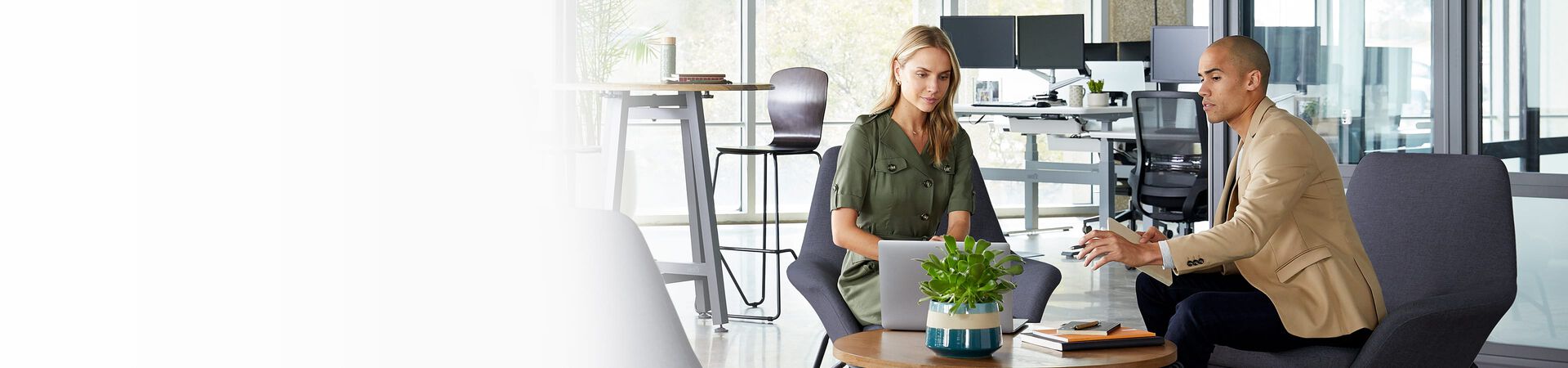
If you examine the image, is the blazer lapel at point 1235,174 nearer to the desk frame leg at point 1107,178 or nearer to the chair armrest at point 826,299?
the chair armrest at point 826,299

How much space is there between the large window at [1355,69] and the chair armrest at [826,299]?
200cm

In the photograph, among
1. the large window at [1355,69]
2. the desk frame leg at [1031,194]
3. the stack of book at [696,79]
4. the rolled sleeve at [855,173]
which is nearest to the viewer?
the rolled sleeve at [855,173]

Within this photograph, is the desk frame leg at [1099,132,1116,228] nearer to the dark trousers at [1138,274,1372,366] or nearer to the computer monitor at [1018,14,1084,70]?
the computer monitor at [1018,14,1084,70]

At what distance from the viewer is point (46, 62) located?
0.77m

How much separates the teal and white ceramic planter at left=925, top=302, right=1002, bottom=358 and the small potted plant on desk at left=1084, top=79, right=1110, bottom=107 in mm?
5315

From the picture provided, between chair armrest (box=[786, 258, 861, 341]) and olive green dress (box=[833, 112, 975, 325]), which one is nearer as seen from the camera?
chair armrest (box=[786, 258, 861, 341])

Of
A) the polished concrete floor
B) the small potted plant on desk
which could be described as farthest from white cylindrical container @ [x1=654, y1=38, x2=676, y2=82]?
the small potted plant on desk

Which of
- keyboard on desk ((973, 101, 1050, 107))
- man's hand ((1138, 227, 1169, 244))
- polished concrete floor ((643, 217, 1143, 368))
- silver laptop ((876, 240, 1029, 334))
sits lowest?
polished concrete floor ((643, 217, 1143, 368))

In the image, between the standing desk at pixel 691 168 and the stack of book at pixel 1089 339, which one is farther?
the standing desk at pixel 691 168

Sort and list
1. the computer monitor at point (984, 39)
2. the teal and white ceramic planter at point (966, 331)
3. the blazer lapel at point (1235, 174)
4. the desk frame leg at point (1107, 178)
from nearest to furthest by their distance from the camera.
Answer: the teal and white ceramic planter at point (966, 331)
the blazer lapel at point (1235, 174)
the desk frame leg at point (1107, 178)
the computer monitor at point (984, 39)

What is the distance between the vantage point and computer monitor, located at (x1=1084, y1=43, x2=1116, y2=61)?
7707 millimetres

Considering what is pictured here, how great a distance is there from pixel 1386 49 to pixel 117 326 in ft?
12.9

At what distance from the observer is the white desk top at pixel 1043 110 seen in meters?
6.93

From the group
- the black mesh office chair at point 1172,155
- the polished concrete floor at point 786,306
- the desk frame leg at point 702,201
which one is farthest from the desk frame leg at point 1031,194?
the desk frame leg at point 702,201
